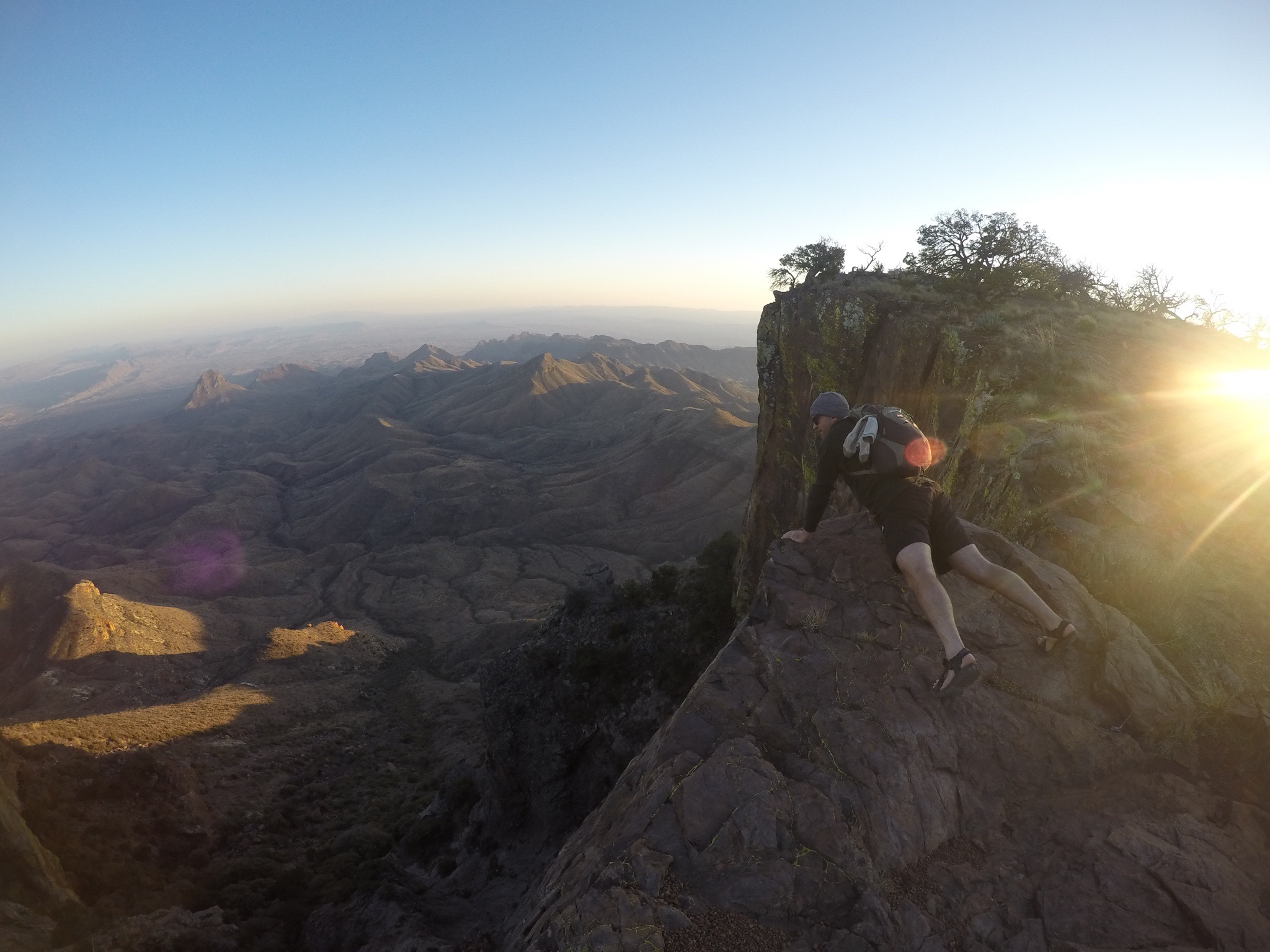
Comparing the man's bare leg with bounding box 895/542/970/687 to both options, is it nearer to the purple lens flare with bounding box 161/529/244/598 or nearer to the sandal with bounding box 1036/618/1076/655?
the sandal with bounding box 1036/618/1076/655

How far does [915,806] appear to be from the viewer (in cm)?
520

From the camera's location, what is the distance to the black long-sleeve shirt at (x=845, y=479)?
20.8 ft

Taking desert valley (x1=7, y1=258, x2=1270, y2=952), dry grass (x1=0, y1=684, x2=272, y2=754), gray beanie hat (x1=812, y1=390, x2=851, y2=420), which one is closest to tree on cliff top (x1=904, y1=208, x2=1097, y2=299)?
desert valley (x1=7, y1=258, x2=1270, y2=952)

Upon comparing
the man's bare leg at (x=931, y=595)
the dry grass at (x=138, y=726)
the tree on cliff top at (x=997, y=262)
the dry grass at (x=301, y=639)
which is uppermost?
the tree on cliff top at (x=997, y=262)

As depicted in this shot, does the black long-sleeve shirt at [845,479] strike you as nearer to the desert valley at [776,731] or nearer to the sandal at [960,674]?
the desert valley at [776,731]

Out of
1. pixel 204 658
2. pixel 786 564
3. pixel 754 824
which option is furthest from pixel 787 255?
pixel 204 658

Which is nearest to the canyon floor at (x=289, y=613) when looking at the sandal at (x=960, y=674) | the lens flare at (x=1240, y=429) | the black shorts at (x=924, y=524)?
the sandal at (x=960, y=674)

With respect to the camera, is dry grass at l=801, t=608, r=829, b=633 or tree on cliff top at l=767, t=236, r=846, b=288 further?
tree on cliff top at l=767, t=236, r=846, b=288

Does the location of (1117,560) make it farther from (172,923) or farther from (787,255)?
(172,923)

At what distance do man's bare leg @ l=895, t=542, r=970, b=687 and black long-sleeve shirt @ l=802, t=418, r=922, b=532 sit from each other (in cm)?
65

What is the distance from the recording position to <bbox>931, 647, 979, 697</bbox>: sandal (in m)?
5.42

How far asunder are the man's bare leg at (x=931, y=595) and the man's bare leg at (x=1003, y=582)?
1.90 feet

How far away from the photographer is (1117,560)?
307 inches

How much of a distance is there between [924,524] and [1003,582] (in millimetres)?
1061
